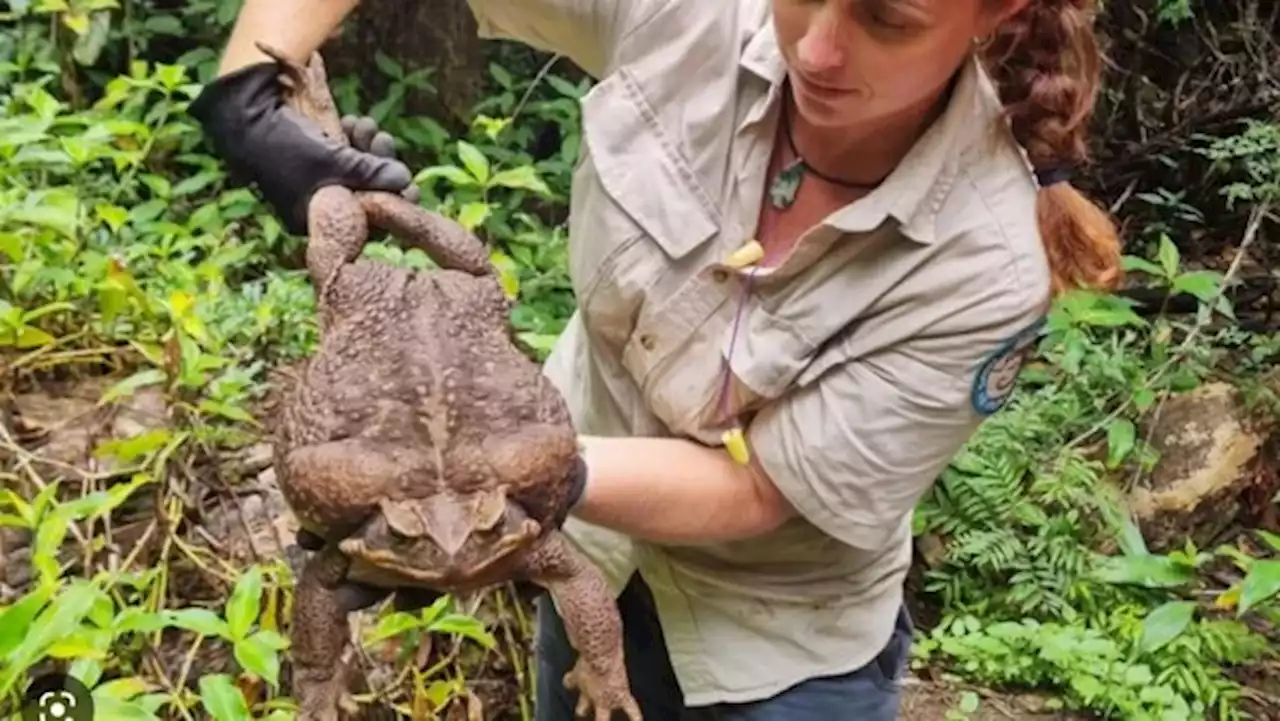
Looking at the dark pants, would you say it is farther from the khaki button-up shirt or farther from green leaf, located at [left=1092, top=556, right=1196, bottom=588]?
green leaf, located at [left=1092, top=556, right=1196, bottom=588]

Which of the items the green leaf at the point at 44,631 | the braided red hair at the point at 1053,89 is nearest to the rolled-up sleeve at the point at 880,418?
the braided red hair at the point at 1053,89

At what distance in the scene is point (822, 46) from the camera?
1478 millimetres

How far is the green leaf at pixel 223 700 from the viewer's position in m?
1.79

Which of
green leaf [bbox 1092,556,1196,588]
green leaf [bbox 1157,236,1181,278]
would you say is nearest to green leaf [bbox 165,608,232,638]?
green leaf [bbox 1092,556,1196,588]

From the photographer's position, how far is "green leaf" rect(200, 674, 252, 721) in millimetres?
1793

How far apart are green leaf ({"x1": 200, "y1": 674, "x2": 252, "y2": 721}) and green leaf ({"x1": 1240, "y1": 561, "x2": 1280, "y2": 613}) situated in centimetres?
164

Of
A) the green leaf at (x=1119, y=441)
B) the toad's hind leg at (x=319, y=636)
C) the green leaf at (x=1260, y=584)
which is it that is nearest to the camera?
the toad's hind leg at (x=319, y=636)

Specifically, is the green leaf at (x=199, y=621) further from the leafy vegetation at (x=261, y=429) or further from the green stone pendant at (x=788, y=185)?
the green stone pendant at (x=788, y=185)

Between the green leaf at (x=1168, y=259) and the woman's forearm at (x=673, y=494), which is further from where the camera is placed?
the green leaf at (x=1168, y=259)

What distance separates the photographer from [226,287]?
318 centimetres

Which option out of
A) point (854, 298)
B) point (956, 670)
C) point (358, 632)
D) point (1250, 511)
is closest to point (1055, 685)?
point (956, 670)

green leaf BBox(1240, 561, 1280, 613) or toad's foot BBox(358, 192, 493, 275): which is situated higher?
toad's foot BBox(358, 192, 493, 275)

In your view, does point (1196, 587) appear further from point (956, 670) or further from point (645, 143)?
point (645, 143)

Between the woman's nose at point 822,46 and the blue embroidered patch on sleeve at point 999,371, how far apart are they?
381 mm
